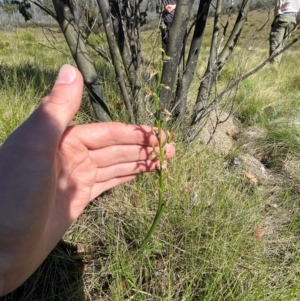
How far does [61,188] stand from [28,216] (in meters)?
0.33

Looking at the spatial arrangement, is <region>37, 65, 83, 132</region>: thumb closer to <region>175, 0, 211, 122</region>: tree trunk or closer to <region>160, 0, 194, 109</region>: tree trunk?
<region>160, 0, 194, 109</region>: tree trunk

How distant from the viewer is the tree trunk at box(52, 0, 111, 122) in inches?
71.4

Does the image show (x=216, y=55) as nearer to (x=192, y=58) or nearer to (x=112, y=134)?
(x=192, y=58)

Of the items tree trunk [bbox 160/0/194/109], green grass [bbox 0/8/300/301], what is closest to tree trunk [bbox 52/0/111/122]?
tree trunk [bbox 160/0/194/109]

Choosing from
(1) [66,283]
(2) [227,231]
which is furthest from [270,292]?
(1) [66,283]

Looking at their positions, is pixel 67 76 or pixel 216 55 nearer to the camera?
pixel 67 76

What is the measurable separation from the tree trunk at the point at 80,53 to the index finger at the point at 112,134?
699mm

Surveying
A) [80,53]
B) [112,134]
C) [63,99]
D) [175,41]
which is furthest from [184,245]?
[80,53]

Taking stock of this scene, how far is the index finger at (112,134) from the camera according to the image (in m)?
1.42

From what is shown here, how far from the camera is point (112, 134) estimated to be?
1.47 metres

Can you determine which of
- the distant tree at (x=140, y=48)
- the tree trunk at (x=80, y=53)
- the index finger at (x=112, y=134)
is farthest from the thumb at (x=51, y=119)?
the tree trunk at (x=80, y=53)

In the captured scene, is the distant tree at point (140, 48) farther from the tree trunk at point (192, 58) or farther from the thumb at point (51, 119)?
the thumb at point (51, 119)

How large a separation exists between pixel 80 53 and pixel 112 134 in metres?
0.80

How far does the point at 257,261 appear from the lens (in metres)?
1.36
